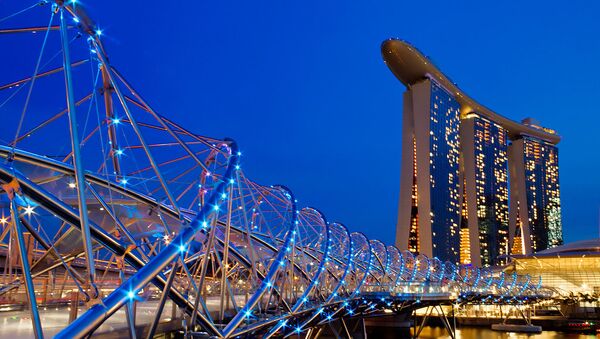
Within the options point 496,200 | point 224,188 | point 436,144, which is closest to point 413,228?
point 436,144

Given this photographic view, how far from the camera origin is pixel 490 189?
188750 mm

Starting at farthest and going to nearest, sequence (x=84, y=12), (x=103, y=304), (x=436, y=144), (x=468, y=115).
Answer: (x=468, y=115)
(x=436, y=144)
(x=84, y=12)
(x=103, y=304)

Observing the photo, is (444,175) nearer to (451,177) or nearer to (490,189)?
(451,177)

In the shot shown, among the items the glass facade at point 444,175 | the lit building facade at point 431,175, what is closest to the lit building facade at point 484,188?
the glass facade at point 444,175

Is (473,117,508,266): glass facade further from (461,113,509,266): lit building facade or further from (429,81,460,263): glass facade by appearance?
(429,81,460,263): glass facade

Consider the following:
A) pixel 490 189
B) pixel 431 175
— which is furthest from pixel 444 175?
pixel 490 189

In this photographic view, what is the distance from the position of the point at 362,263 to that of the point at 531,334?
30.5m

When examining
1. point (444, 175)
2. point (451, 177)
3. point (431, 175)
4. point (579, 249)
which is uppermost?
point (451, 177)

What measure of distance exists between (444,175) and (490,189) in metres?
39.8

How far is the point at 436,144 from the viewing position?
15300 centimetres

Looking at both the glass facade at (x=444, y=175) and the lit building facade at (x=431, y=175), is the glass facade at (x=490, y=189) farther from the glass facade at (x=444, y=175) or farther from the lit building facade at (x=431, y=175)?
the lit building facade at (x=431, y=175)

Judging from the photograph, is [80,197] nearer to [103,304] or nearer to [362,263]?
[103,304]

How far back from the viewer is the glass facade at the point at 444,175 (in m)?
148

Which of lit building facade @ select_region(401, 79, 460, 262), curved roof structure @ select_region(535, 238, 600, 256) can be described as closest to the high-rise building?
lit building facade @ select_region(401, 79, 460, 262)
